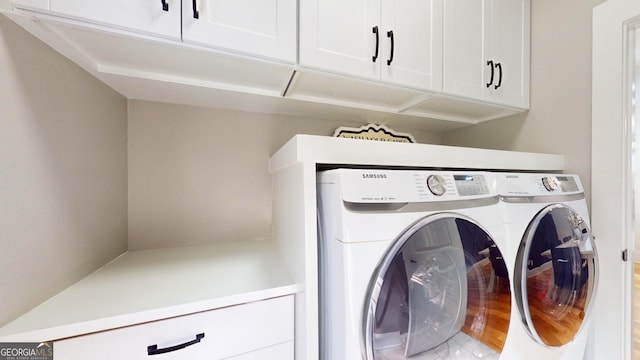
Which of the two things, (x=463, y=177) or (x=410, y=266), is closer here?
(x=410, y=266)

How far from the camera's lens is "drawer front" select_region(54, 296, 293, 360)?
1.87 ft

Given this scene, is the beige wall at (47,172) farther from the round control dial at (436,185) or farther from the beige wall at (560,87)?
the beige wall at (560,87)

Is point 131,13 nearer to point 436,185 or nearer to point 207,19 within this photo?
point 207,19

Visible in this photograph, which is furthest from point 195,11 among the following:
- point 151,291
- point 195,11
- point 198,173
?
point 151,291

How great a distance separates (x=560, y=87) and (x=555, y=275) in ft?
3.27

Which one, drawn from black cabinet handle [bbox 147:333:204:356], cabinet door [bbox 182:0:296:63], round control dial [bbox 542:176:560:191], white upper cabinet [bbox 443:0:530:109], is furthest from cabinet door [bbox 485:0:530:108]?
black cabinet handle [bbox 147:333:204:356]

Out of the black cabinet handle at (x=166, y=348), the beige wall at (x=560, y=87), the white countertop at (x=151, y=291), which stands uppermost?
the beige wall at (x=560, y=87)

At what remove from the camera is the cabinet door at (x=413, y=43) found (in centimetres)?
105

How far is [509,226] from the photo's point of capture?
0.85m

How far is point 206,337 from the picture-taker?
0.66 metres

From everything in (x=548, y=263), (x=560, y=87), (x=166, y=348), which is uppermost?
(x=560, y=87)

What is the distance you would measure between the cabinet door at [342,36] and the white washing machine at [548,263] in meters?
0.74
